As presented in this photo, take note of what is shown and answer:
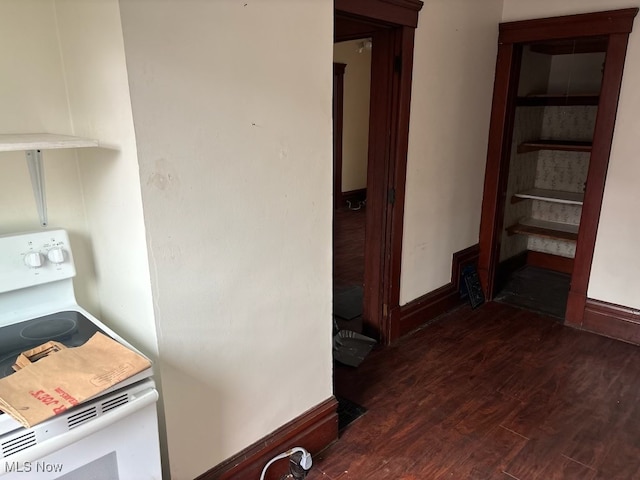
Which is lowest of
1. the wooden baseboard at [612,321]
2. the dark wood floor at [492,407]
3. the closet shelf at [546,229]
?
the dark wood floor at [492,407]

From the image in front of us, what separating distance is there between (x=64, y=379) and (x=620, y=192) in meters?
3.24

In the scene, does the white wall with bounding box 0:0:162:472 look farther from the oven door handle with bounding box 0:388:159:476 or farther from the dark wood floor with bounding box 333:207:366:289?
the dark wood floor with bounding box 333:207:366:289

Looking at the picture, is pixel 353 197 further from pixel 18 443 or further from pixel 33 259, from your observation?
pixel 18 443

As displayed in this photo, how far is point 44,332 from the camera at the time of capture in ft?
4.58

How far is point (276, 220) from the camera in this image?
1.68m

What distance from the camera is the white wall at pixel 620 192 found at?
287 centimetres

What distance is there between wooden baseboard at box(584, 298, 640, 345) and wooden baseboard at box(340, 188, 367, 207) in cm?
445

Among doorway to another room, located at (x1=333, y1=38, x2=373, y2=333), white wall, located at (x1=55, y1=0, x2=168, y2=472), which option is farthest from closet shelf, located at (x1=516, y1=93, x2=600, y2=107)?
white wall, located at (x1=55, y1=0, x2=168, y2=472)

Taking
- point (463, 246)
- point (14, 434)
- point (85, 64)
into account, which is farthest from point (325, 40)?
point (463, 246)

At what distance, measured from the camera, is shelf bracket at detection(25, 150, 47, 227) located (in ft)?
4.79

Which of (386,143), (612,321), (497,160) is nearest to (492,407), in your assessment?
(612,321)

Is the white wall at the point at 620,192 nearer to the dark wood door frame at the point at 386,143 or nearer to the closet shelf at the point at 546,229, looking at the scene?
the closet shelf at the point at 546,229

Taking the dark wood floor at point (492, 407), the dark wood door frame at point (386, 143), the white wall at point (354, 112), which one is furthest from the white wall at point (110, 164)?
the white wall at point (354, 112)

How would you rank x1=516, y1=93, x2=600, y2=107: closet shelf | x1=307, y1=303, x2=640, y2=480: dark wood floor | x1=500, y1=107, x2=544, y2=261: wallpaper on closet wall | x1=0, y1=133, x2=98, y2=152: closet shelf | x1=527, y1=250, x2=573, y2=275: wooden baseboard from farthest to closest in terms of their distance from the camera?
x1=527, y1=250, x2=573, y2=275: wooden baseboard, x1=500, y1=107, x2=544, y2=261: wallpaper on closet wall, x1=516, y1=93, x2=600, y2=107: closet shelf, x1=307, y1=303, x2=640, y2=480: dark wood floor, x1=0, y1=133, x2=98, y2=152: closet shelf
